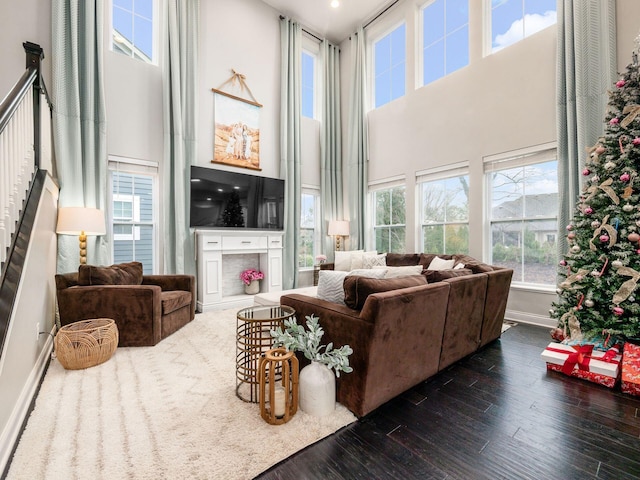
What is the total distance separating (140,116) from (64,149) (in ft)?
3.48

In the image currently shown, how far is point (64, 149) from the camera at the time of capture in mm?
3516

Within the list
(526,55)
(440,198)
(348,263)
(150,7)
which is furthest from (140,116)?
(526,55)

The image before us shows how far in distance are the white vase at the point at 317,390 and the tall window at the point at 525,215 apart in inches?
136

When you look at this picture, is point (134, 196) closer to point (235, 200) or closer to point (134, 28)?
point (235, 200)

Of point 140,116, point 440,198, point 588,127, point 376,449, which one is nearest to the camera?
point 376,449

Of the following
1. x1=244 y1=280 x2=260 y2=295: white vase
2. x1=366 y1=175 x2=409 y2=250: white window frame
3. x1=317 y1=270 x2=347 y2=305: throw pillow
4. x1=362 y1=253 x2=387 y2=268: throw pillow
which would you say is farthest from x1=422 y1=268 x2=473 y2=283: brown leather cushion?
x1=244 y1=280 x2=260 y2=295: white vase

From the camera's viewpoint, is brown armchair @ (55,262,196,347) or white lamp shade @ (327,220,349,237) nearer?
brown armchair @ (55,262,196,347)

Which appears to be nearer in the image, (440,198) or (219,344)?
(219,344)

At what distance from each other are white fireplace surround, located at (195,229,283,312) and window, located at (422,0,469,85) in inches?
153

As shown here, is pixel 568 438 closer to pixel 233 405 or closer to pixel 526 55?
pixel 233 405

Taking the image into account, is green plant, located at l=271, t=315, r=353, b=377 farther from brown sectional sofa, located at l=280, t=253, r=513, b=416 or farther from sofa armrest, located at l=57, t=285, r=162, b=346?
sofa armrest, located at l=57, t=285, r=162, b=346

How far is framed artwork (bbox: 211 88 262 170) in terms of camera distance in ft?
15.9

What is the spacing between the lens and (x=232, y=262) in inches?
199

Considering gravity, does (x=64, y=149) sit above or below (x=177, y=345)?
above
